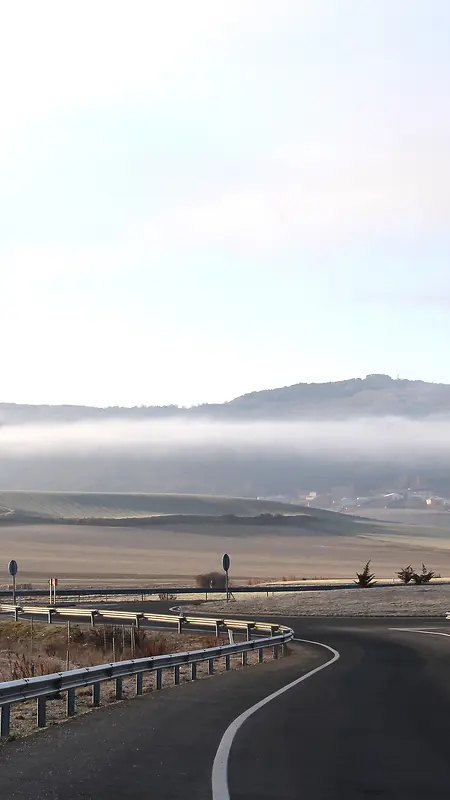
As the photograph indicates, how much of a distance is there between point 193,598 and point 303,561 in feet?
300

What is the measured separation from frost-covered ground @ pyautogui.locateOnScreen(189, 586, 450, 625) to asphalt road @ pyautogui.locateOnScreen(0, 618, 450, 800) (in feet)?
106

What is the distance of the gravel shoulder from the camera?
5616cm

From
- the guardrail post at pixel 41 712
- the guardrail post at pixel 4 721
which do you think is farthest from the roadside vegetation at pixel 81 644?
the guardrail post at pixel 4 721

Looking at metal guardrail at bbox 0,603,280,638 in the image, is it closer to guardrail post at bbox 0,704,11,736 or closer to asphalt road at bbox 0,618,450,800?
asphalt road at bbox 0,618,450,800

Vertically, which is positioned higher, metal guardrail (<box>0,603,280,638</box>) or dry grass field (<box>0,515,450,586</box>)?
metal guardrail (<box>0,603,280,638</box>)

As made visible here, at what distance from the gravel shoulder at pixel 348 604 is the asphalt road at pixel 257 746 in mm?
32389

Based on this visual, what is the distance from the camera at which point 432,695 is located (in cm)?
2062

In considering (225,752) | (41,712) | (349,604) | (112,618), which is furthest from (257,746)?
(349,604)

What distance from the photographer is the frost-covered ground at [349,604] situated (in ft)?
184

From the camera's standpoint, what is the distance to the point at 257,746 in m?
13.9

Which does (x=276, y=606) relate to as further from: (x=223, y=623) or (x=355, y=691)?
(x=355, y=691)

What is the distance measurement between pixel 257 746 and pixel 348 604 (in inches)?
1835

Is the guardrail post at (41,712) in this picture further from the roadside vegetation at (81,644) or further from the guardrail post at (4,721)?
the roadside vegetation at (81,644)

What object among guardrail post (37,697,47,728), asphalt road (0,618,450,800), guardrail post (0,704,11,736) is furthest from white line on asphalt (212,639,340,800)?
guardrail post (0,704,11,736)
